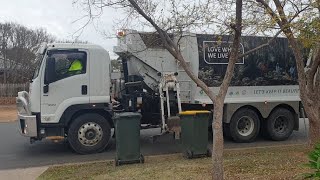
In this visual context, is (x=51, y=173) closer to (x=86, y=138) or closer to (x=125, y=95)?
(x=86, y=138)

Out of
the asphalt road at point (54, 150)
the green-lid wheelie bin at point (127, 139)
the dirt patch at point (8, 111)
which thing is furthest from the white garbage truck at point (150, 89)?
the dirt patch at point (8, 111)

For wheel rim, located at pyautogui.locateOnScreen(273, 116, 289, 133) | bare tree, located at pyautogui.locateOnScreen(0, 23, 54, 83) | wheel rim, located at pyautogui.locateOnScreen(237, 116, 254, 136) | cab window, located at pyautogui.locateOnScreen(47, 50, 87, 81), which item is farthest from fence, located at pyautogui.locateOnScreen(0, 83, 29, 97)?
wheel rim, located at pyautogui.locateOnScreen(273, 116, 289, 133)

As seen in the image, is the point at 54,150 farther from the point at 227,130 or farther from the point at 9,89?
the point at 9,89

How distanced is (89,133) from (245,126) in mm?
4443

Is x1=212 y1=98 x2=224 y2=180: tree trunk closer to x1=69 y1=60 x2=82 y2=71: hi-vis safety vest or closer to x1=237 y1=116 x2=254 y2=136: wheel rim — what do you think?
x1=69 y1=60 x2=82 y2=71: hi-vis safety vest

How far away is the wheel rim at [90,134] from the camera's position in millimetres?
10422

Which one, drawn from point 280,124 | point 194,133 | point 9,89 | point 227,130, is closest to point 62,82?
point 194,133

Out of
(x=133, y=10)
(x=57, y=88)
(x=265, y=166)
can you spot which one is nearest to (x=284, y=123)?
(x=265, y=166)

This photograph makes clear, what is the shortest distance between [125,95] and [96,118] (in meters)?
1.42

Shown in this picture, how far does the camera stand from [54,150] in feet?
37.1

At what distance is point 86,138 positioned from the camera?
10492 millimetres

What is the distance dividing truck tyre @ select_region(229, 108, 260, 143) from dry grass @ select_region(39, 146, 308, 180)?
2.24m

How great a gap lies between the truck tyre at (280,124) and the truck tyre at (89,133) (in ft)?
15.5

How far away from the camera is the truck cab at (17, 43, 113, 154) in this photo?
33.7 feet
